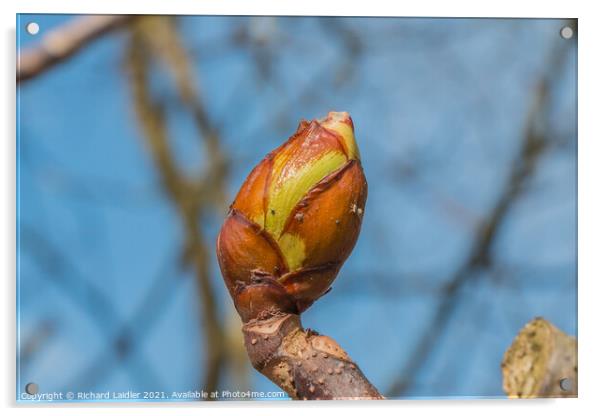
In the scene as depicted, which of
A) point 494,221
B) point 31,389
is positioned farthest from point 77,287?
point 494,221

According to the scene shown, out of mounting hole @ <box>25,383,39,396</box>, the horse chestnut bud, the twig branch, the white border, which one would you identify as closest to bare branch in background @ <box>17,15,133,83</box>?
the white border

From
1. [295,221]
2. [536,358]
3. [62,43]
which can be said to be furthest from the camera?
[62,43]

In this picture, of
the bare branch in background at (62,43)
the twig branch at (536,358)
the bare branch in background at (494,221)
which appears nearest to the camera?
the twig branch at (536,358)

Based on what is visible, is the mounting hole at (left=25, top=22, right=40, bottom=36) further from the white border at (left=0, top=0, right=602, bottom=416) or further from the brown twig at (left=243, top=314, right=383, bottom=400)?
the brown twig at (left=243, top=314, right=383, bottom=400)

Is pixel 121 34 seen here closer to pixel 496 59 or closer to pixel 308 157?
pixel 496 59
